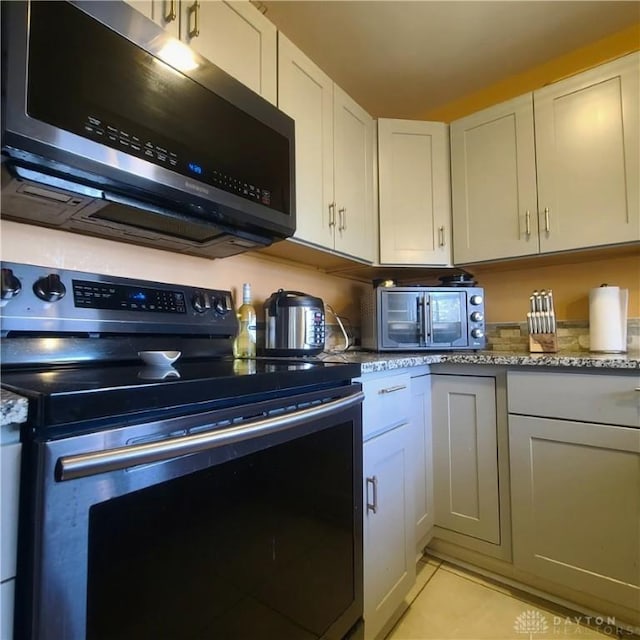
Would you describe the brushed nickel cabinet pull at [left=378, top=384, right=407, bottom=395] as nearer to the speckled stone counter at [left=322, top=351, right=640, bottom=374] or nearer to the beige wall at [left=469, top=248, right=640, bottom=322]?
the speckled stone counter at [left=322, top=351, right=640, bottom=374]

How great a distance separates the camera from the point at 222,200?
1.02 m

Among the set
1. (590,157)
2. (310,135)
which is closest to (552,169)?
(590,157)

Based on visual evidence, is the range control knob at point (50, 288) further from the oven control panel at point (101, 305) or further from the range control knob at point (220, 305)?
the range control knob at point (220, 305)

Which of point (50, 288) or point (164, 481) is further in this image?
point (50, 288)

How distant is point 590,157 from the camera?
1609 millimetres

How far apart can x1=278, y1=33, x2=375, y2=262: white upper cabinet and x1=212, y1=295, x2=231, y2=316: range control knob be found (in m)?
0.36

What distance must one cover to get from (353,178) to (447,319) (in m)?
0.80

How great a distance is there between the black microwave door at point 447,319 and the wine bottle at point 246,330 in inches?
33.4

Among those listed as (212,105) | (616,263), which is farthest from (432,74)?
(212,105)

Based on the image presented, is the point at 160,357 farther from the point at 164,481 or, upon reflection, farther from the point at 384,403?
the point at 384,403

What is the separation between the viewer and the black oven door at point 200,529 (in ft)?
1.49

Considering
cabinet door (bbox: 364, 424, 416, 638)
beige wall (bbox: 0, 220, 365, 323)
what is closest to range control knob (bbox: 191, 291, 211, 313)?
beige wall (bbox: 0, 220, 365, 323)

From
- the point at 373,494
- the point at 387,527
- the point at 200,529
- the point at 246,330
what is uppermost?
the point at 246,330

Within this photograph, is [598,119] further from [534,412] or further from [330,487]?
[330,487]
